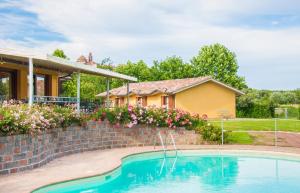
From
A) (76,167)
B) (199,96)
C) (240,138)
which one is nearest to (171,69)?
(199,96)

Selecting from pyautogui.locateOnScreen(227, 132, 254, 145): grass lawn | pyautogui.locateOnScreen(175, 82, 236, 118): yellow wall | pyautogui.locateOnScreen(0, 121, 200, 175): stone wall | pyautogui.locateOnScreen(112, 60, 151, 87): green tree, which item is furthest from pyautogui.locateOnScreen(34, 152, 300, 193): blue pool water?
pyautogui.locateOnScreen(112, 60, 151, 87): green tree

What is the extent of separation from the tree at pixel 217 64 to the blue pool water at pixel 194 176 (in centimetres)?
5214

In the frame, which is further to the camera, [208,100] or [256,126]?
[208,100]

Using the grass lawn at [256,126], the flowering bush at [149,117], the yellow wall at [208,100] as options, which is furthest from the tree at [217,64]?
the flowering bush at [149,117]

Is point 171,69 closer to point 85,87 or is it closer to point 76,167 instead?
point 85,87

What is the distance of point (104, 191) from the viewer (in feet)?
37.1

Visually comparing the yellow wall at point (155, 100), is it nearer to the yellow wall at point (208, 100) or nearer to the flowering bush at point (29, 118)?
the yellow wall at point (208, 100)

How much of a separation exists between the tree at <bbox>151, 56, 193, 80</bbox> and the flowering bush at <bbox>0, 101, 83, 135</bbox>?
5112 cm

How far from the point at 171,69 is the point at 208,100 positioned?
28.0 meters

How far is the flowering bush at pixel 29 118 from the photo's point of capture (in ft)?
38.8

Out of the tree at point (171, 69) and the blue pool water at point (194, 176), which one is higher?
the tree at point (171, 69)

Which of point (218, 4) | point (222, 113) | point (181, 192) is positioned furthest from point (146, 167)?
point (222, 113)

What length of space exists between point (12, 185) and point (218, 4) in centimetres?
1547

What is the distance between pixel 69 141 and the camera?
1641 cm
